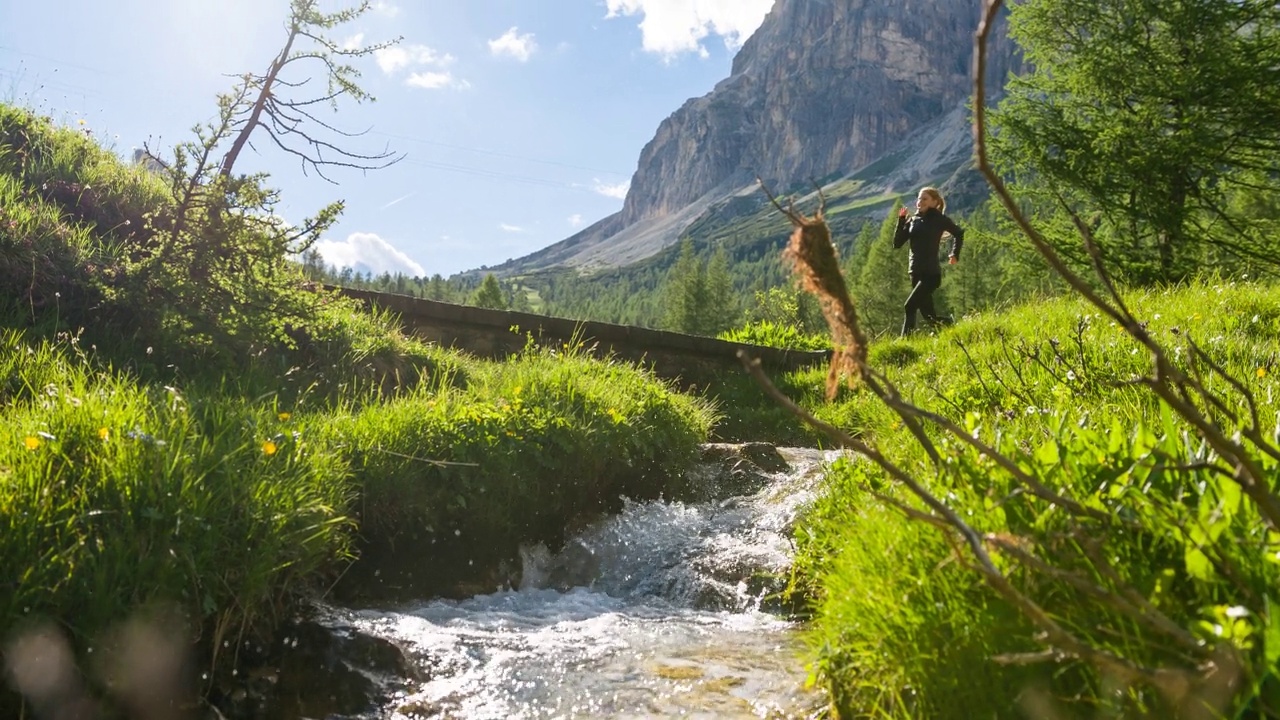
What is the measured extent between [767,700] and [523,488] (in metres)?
2.76

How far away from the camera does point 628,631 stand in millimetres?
4371

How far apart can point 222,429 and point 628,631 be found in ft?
7.25

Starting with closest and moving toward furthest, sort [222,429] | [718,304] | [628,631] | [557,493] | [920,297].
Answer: [222,429], [628,631], [557,493], [920,297], [718,304]

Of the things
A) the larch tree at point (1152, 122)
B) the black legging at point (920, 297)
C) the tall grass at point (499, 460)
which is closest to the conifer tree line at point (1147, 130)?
the larch tree at point (1152, 122)

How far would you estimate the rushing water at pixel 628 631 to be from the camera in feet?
11.2

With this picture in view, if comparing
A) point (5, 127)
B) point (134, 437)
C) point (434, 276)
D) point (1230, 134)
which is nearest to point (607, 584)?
point (134, 437)

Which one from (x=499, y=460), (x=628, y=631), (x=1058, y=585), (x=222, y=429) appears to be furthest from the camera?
(x=499, y=460)

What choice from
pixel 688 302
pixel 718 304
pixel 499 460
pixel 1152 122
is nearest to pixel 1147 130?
pixel 1152 122

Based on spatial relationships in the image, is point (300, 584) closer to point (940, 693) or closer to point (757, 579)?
point (757, 579)

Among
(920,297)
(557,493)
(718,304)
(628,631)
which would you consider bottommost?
(628,631)

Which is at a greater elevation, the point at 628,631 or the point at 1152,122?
the point at 1152,122

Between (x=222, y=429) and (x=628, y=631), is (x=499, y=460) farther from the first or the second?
(x=222, y=429)

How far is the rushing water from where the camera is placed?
3.43 metres

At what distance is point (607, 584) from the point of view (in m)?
5.45
